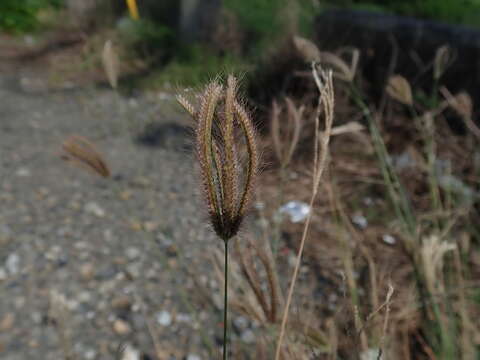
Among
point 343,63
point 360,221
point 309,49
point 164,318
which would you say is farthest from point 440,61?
point 164,318

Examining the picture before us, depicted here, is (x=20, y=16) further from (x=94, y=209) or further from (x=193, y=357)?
(x=193, y=357)

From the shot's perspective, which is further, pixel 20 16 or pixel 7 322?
pixel 20 16

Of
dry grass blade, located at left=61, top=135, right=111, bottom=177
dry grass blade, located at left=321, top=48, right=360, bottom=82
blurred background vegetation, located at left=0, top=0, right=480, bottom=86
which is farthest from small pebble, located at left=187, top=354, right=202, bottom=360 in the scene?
blurred background vegetation, located at left=0, top=0, right=480, bottom=86

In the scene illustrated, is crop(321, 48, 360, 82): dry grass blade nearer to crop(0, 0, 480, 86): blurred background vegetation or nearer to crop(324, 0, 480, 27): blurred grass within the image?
crop(0, 0, 480, 86): blurred background vegetation

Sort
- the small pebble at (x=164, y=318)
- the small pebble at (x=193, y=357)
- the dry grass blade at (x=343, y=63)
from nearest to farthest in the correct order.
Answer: the dry grass blade at (x=343, y=63) → the small pebble at (x=193, y=357) → the small pebble at (x=164, y=318)

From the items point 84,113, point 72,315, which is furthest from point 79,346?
point 84,113

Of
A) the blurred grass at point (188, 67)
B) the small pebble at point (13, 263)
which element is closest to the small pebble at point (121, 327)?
the small pebble at point (13, 263)

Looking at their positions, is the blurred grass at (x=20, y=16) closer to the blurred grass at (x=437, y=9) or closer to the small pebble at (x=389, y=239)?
the blurred grass at (x=437, y=9)

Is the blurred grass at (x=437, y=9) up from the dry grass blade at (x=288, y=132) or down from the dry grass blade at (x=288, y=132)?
down
